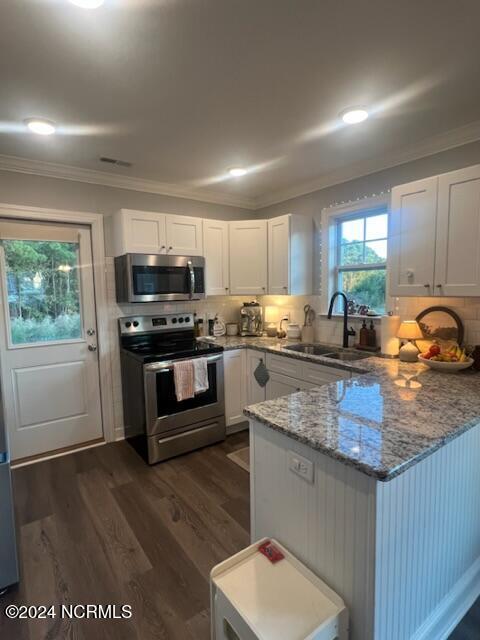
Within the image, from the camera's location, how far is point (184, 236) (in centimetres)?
333

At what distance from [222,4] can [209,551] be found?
2587 mm

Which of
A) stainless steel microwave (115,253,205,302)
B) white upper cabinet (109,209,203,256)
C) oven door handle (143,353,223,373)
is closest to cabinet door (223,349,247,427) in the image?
oven door handle (143,353,223,373)

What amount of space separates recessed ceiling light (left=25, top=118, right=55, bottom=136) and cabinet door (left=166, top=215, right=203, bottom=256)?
1.17m

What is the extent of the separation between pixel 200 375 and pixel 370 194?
2.19m

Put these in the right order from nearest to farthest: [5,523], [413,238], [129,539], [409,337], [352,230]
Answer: [5,523], [129,539], [413,238], [409,337], [352,230]

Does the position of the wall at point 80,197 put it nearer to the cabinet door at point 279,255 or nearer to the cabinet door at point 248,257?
the cabinet door at point 248,257

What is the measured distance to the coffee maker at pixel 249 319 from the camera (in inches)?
154

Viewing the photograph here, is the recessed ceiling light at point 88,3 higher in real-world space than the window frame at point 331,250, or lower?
higher

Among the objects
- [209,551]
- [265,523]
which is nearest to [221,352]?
[209,551]

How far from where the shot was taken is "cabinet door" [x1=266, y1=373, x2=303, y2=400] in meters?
2.96

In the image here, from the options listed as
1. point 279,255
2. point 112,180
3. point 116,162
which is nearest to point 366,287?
point 279,255

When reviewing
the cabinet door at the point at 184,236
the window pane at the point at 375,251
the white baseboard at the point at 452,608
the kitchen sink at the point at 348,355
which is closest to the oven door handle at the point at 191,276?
the cabinet door at the point at 184,236

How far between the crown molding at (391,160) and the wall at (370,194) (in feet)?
0.11

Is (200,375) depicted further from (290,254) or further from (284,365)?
(290,254)
